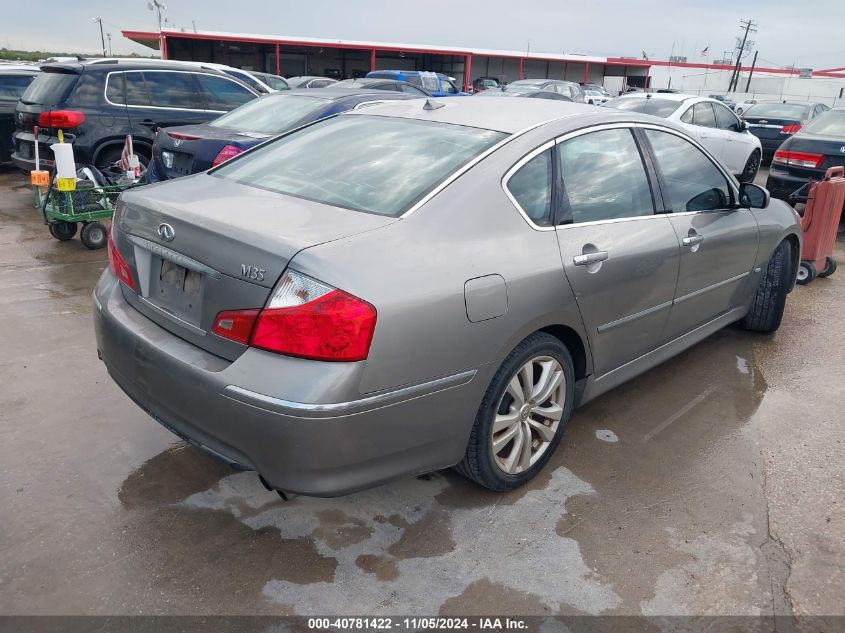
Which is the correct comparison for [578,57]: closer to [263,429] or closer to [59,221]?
[59,221]

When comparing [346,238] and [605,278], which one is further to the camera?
[605,278]

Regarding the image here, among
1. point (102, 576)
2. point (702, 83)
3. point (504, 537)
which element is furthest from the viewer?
point (702, 83)

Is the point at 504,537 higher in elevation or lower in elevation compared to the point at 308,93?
lower

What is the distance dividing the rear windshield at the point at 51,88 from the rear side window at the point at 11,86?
2.54 metres

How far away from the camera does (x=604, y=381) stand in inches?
135

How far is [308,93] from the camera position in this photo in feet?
23.7

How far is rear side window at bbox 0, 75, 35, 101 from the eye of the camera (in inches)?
416

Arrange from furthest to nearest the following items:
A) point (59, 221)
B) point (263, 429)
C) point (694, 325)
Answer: point (59, 221)
point (694, 325)
point (263, 429)

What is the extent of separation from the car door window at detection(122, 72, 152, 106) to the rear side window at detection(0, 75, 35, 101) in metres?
3.39

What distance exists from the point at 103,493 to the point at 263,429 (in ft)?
3.81

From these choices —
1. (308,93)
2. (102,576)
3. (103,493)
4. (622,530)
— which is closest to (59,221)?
(308,93)

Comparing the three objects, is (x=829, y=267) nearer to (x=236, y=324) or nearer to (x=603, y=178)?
(x=603, y=178)

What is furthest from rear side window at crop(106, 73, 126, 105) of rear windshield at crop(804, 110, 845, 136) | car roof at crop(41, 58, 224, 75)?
rear windshield at crop(804, 110, 845, 136)

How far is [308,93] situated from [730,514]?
590 centimetres
